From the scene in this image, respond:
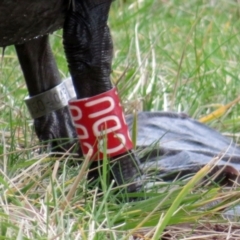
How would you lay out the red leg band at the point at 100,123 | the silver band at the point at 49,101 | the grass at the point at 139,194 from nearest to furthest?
the grass at the point at 139,194
the red leg band at the point at 100,123
the silver band at the point at 49,101

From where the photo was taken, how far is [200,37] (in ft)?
9.87

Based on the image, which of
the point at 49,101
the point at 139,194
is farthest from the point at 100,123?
the point at 49,101

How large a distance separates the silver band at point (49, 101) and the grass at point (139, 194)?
1.8 inches

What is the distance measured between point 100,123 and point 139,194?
16cm

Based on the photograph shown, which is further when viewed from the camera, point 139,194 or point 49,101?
point 49,101

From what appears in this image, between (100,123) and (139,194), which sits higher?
(100,123)

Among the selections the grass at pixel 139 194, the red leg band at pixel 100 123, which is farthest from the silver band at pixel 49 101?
the red leg band at pixel 100 123

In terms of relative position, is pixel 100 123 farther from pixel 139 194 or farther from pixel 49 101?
pixel 49 101

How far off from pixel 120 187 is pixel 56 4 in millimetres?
386

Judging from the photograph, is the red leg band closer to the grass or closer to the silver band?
the grass

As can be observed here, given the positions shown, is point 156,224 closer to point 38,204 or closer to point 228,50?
point 38,204

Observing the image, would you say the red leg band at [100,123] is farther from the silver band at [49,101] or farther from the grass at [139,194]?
the silver band at [49,101]

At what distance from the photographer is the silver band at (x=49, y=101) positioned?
1911 mm

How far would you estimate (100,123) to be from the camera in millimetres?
1593
